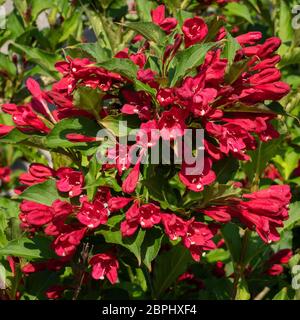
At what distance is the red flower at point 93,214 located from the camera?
56.9 inches

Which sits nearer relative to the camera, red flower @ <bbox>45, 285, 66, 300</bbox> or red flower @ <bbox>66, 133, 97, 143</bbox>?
red flower @ <bbox>66, 133, 97, 143</bbox>

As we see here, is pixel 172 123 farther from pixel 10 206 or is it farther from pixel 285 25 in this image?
pixel 285 25

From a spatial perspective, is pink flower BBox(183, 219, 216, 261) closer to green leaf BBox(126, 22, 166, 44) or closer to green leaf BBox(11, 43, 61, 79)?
green leaf BBox(126, 22, 166, 44)

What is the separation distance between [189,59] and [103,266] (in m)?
0.57

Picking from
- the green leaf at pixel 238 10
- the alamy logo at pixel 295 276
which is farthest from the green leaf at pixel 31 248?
the green leaf at pixel 238 10

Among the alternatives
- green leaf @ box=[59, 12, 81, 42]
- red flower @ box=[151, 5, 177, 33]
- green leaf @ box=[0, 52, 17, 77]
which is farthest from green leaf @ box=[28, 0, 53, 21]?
red flower @ box=[151, 5, 177, 33]

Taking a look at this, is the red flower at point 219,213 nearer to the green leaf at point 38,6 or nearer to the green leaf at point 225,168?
the green leaf at point 225,168

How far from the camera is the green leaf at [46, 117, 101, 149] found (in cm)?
151

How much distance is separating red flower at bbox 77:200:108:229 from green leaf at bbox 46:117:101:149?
168 mm

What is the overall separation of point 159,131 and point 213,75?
0.64 feet

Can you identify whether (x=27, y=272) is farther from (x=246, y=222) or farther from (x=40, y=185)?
(x=246, y=222)

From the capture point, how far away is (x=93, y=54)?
1.56m

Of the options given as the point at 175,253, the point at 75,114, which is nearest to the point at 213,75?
the point at 75,114

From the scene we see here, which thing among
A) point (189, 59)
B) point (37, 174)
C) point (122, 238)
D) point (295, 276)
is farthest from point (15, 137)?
point (295, 276)
